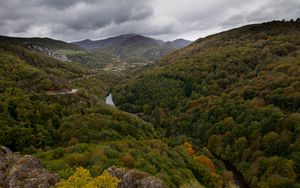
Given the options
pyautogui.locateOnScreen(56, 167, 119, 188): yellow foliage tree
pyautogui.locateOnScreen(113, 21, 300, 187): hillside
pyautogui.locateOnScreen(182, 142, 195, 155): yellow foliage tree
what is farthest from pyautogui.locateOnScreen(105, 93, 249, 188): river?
pyautogui.locateOnScreen(56, 167, 119, 188): yellow foliage tree

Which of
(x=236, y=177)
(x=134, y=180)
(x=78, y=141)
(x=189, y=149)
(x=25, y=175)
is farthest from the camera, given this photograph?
(x=189, y=149)

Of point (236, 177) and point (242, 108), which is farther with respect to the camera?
point (242, 108)

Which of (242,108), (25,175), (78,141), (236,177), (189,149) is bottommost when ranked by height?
(236,177)

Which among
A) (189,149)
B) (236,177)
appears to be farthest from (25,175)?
(236,177)

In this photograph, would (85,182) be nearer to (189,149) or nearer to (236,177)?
(189,149)

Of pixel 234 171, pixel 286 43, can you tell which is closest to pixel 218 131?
pixel 234 171

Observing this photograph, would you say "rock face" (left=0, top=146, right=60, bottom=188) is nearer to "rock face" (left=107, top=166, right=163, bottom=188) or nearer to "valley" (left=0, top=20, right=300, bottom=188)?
"valley" (left=0, top=20, right=300, bottom=188)

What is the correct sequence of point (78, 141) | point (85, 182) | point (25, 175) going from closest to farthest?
point (85, 182) < point (25, 175) < point (78, 141)
